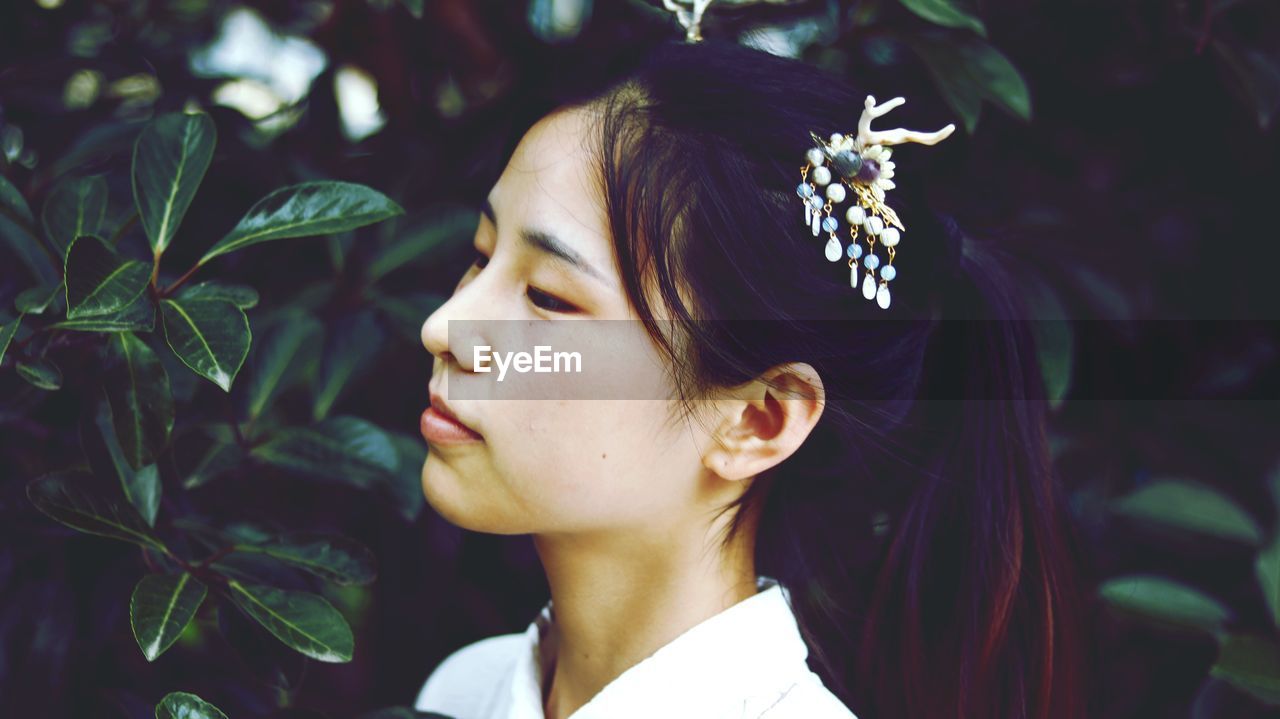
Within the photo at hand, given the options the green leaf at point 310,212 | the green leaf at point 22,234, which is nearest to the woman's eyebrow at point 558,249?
the green leaf at point 310,212

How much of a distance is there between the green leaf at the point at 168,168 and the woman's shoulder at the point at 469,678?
0.69m

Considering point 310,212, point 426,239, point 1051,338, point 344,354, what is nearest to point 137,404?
point 310,212

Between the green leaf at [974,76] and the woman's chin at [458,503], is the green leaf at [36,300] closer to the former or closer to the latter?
the woman's chin at [458,503]

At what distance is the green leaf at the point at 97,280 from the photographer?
0.74 metres

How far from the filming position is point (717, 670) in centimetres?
98

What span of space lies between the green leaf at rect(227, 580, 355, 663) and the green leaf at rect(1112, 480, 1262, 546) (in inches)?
38.9

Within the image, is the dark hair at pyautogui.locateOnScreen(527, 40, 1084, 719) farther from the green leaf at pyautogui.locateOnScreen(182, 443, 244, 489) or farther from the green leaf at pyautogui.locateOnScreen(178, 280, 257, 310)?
the green leaf at pyautogui.locateOnScreen(182, 443, 244, 489)

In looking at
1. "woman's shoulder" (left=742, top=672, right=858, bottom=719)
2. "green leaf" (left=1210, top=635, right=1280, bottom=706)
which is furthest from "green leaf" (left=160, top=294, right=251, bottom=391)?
"green leaf" (left=1210, top=635, right=1280, bottom=706)

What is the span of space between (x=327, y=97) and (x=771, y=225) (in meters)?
0.71

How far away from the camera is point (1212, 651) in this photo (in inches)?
50.9

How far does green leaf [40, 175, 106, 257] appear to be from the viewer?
0.90m

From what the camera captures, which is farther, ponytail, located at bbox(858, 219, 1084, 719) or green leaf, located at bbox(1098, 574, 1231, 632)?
green leaf, located at bbox(1098, 574, 1231, 632)

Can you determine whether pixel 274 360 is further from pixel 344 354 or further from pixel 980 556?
pixel 980 556

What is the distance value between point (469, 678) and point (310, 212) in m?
0.69
